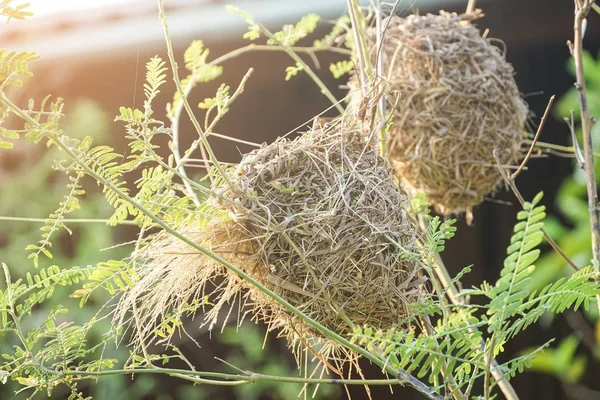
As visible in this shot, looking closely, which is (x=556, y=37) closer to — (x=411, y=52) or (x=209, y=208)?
(x=411, y=52)

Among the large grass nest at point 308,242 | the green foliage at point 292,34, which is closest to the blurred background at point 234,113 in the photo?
the green foliage at point 292,34

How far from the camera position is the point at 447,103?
152 cm

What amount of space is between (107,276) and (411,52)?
822 millimetres


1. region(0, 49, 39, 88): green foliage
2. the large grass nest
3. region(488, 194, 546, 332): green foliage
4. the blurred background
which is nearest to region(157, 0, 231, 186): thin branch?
the large grass nest

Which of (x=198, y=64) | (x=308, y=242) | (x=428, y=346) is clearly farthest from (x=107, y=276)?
(x=198, y=64)

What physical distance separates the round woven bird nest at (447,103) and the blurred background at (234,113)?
69cm

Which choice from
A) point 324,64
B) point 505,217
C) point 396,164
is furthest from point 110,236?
point 505,217

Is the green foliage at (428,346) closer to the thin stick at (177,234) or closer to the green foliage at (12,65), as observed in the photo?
the thin stick at (177,234)

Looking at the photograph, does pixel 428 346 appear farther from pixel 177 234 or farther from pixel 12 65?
pixel 12 65

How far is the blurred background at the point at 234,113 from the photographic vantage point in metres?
2.60

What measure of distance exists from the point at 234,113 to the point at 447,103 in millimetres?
1626

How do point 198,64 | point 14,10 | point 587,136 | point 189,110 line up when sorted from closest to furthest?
1. point 14,10
2. point 189,110
3. point 587,136
4. point 198,64

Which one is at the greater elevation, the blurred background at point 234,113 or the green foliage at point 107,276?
the green foliage at point 107,276

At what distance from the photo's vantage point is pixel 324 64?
9.87ft
